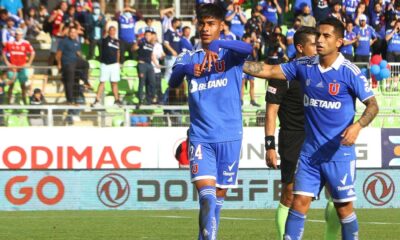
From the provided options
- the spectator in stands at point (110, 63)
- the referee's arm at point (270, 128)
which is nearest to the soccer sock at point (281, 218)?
the referee's arm at point (270, 128)

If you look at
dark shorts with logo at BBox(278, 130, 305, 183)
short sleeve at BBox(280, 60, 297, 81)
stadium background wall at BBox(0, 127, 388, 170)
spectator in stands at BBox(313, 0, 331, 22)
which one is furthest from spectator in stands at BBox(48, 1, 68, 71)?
→ short sleeve at BBox(280, 60, 297, 81)

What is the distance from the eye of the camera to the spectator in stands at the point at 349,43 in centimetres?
2759

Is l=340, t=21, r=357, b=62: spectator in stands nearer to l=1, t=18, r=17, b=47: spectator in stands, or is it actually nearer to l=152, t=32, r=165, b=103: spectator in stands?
l=152, t=32, r=165, b=103: spectator in stands

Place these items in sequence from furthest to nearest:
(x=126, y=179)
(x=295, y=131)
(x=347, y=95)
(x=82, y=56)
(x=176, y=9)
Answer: (x=176, y=9)
(x=82, y=56)
(x=126, y=179)
(x=295, y=131)
(x=347, y=95)

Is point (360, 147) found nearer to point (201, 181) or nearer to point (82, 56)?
point (82, 56)

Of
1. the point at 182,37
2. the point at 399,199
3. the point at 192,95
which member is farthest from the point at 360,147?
the point at 192,95

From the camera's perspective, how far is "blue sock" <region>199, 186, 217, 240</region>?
10477mm

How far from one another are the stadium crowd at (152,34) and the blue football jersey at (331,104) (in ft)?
48.0

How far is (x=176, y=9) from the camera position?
30.0m

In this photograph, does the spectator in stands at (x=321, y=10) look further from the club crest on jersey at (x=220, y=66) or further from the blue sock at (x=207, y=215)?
the blue sock at (x=207, y=215)

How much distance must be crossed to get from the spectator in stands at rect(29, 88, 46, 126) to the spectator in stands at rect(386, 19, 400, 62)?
9.34 metres

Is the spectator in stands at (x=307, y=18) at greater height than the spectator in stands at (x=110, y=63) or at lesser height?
greater

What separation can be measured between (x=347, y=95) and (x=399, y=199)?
12.1 m

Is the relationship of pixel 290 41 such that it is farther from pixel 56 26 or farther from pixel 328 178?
pixel 328 178
